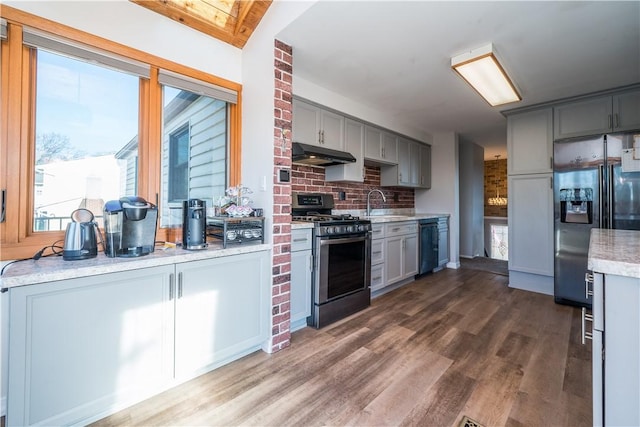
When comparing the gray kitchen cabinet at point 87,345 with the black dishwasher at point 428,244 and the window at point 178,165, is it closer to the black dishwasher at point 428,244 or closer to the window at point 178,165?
the window at point 178,165

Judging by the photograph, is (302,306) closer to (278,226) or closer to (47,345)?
(278,226)

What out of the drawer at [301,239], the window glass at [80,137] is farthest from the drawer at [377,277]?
the window glass at [80,137]

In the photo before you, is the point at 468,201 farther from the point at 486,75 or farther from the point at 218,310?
the point at 218,310

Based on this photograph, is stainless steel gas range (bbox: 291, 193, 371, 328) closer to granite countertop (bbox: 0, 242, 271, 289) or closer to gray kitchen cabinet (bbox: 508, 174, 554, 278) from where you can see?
granite countertop (bbox: 0, 242, 271, 289)

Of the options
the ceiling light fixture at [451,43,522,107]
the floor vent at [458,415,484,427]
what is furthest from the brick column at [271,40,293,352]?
the ceiling light fixture at [451,43,522,107]

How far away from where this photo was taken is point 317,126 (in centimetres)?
304

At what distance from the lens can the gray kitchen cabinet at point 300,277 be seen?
235cm

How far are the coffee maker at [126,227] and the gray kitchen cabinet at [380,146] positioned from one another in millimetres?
2807

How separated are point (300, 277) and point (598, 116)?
12.4 feet

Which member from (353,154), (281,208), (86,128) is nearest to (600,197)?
(353,154)

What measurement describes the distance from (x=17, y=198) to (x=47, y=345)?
885 millimetres

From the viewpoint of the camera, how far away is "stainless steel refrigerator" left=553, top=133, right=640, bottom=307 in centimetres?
278

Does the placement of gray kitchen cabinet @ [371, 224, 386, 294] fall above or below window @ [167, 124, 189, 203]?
below

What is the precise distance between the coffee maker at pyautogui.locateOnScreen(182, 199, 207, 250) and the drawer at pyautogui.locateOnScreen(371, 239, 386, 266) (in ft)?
6.42
